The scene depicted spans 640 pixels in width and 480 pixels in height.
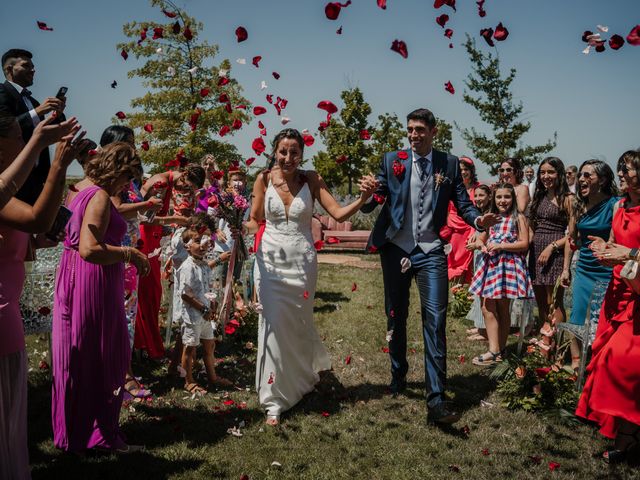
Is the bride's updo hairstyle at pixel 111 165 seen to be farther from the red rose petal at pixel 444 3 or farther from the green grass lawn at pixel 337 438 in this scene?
the red rose petal at pixel 444 3

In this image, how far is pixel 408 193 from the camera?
18.8 feet

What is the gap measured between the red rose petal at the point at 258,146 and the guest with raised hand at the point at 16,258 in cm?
270

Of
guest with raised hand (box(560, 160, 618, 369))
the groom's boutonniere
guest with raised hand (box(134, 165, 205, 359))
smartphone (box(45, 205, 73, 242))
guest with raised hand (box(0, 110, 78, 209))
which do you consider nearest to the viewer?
guest with raised hand (box(0, 110, 78, 209))

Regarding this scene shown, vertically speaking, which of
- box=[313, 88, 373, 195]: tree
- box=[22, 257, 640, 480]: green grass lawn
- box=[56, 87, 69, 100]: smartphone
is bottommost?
box=[22, 257, 640, 480]: green grass lawn

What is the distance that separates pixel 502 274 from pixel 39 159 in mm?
5334

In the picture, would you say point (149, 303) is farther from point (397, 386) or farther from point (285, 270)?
point (397, 386)

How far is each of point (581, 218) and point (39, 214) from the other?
564 cm

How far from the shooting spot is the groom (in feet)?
18.1

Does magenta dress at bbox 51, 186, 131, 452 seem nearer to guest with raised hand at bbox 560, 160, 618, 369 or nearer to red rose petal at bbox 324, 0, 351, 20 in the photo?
red rose petal at bbox 324, 0, 351, 20

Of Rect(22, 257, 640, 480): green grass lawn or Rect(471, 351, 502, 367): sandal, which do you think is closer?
Rect(22, 257, 640, 480): green grass lawn

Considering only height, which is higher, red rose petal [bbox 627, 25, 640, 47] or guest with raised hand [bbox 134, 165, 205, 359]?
red rose petal [bbox 627, 25, 640, 47]

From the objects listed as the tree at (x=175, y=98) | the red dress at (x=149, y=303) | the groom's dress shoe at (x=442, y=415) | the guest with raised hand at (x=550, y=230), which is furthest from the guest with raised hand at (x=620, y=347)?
the tree at (x=175, y=98)

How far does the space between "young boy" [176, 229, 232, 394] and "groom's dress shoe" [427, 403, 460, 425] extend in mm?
2352

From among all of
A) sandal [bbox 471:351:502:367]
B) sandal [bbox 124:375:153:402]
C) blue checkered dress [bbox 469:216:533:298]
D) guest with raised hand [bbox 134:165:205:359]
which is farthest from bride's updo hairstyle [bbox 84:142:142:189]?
sandal [bbox 471:351:502:367]
